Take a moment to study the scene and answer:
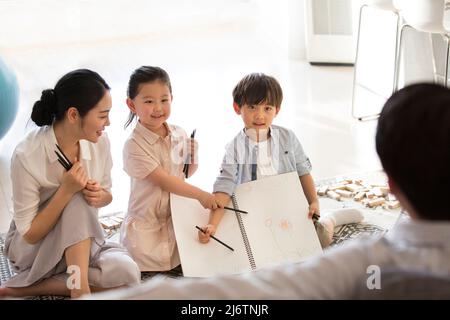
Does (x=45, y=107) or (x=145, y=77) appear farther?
(x=145, y=77)

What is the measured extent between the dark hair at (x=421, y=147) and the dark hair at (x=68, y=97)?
1.05m

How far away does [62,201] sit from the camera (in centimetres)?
181

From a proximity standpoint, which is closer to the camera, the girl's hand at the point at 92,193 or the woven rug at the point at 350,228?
the girl's hand at the point at 92,193

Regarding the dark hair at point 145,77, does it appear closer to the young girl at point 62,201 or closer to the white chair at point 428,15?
the young girl at point 62,201

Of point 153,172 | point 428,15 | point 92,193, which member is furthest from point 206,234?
point 428,15

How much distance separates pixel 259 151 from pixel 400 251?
1275mm

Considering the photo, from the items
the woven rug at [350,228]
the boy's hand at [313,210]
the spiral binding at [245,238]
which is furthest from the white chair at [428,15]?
the spiral binding at [245,238]

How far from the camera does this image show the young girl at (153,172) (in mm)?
2002

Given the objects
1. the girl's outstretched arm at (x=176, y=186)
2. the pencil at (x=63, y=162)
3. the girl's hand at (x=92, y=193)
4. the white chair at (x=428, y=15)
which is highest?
the white chair at (x=428, y=15)

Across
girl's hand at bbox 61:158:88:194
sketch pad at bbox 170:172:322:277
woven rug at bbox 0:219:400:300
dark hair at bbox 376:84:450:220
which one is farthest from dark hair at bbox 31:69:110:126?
dark hair at bbox 376:84:450:220

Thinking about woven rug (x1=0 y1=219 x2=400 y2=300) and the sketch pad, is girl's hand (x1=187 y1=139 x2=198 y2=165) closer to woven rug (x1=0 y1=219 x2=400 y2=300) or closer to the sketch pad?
the sketch pad

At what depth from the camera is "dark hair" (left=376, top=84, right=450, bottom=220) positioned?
88 centimetres

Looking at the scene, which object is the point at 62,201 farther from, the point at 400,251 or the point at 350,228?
the point at 400,251

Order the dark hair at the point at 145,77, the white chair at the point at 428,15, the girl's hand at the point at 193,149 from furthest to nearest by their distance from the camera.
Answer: the white chair at the point at 428,15 < the girl's hand at the point at 193,149 < the dark hair at the point at 145,77
